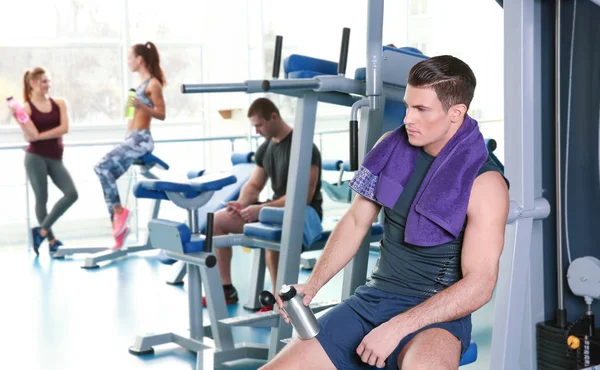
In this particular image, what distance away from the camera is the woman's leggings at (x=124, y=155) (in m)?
5.16

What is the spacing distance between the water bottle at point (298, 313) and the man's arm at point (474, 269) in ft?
0.63

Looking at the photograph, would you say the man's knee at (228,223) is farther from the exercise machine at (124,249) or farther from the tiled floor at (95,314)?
the exercise machine at (124,249)

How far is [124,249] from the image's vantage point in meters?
5.59

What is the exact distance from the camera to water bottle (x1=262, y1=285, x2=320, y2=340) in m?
1.78

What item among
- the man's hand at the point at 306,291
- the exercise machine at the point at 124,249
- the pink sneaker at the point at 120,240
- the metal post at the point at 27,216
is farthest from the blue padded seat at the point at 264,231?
the metal post at the point at 27,216

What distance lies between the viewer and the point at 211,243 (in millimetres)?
3305

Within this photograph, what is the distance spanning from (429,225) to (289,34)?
6315 millimetres

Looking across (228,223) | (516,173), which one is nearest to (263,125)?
(228,223)

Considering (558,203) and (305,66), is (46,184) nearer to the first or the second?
(305,66)

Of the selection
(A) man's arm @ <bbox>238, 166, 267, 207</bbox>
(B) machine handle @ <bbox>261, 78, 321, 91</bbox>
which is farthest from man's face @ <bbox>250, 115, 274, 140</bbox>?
(B) machine handle @ <bbox>261, 78, 321, 91</bbox>

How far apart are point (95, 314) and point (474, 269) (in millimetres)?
2762

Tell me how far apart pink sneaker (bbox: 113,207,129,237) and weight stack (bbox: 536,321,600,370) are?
11.3 feet

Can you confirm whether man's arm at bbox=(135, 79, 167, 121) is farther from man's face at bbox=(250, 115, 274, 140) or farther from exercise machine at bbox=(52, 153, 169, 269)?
man's face at bbox=(250, 115, 274, 140)

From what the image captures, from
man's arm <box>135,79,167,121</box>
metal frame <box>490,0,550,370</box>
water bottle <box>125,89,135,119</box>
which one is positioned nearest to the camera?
metal frame <box>490,0,550,370</box>
